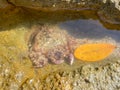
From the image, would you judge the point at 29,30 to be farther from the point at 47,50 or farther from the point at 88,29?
the point at 88,29

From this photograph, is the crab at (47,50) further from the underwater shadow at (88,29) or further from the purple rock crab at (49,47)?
the underwater shadow at (88,29)

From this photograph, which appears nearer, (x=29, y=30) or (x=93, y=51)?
(x=93, y=51)

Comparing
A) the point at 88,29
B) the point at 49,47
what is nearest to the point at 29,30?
the point at 49,47

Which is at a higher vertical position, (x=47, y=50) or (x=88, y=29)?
(x=88, y=29)

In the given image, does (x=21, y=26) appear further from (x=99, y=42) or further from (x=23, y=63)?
(x=99, y=42)

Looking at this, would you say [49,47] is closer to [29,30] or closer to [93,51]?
[29,30]
